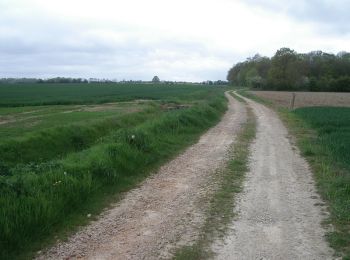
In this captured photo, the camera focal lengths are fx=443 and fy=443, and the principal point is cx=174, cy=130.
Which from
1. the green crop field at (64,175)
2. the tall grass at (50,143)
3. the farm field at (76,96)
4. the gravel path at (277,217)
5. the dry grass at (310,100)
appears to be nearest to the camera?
the gravel path at (277,217)

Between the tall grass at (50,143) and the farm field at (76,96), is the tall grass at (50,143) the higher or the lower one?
the higher one

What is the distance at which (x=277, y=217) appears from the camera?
25.0 feet

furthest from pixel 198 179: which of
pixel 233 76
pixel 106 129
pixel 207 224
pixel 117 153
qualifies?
pixel 233 76

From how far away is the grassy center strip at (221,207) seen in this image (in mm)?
6086

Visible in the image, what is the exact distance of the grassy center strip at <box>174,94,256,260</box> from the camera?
20.0 ft

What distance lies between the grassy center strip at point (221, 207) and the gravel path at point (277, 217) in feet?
0.52

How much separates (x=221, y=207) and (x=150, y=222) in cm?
149

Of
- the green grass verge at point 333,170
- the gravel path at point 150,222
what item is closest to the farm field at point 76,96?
the green grass verge at point 333,170

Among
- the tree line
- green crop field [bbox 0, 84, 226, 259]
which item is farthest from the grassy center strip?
the tree line

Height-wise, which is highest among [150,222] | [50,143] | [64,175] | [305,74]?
[305,74]

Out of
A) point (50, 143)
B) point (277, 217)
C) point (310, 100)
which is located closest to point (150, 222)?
point (277, 217)

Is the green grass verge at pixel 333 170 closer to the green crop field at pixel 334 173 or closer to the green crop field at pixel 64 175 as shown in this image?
the green crop field at pixel 334 173

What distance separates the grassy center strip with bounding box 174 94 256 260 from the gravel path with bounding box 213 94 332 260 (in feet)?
0.52

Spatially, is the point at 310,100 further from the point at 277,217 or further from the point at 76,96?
the point at 277,217
